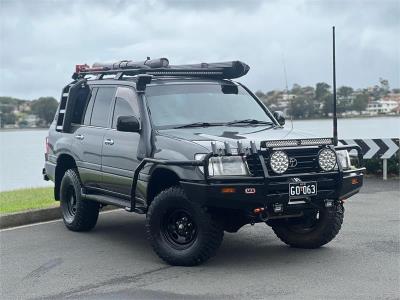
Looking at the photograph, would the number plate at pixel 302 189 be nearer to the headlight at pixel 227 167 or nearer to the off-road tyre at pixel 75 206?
the headlight at pixel 227 167

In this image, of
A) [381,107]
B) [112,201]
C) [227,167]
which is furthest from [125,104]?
[381,107]

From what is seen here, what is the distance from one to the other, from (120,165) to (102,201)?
714 millimetres

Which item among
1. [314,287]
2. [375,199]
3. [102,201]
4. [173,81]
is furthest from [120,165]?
[375,199]

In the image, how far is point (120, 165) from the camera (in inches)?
330

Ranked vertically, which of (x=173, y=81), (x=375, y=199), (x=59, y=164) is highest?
(x=173, y=81)

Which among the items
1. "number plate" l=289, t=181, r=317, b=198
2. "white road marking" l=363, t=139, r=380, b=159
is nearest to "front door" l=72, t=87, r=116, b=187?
"number plate" l=289, t=181, r=317, b=198

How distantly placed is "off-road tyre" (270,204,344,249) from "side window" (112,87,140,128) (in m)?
2.15

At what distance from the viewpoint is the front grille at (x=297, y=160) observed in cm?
691

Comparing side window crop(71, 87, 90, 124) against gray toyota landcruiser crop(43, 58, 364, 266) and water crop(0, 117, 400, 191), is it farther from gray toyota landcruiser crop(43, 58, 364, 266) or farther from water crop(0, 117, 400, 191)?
water crop(0, 117, 400, 191)

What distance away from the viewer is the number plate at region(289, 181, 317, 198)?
22.8 ft

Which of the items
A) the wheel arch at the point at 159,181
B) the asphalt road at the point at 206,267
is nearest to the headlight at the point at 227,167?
the wheel arch at the point at 159,181

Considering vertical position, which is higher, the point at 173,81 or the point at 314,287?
the point at 173,81

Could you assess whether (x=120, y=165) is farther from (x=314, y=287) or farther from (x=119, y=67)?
(x=314, y=287)

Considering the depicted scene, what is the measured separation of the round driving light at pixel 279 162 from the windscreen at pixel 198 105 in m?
1.42
